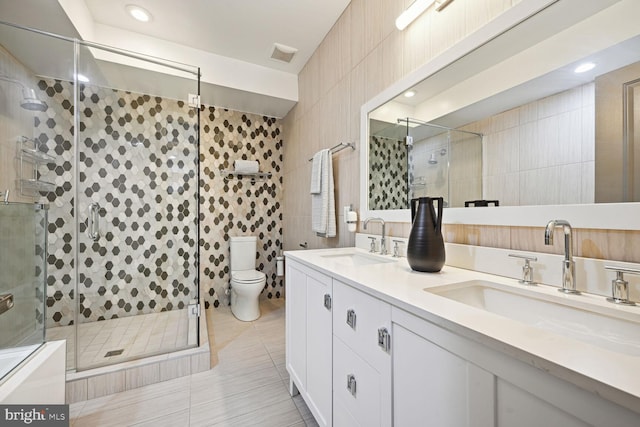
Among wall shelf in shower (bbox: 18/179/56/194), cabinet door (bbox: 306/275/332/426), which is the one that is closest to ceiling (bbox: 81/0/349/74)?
wall shelf in shower (bbox: 18/179/56/194)

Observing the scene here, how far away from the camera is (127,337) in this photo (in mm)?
2020

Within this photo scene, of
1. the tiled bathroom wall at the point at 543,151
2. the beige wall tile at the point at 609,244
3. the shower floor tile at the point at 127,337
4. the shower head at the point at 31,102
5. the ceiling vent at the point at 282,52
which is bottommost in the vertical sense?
the shower floor tile at the point at 127,337

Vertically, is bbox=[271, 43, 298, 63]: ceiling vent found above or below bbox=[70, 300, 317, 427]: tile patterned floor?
above

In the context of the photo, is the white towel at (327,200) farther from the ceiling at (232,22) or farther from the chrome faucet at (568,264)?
the chrome faucet at (568,264)

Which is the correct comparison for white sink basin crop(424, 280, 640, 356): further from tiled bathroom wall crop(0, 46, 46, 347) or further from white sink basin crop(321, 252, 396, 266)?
tiled bathroom wall crop(0, 46, 46, 347)

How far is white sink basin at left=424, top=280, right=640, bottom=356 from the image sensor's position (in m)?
0.59

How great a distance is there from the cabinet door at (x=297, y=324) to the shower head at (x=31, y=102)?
2533 mm

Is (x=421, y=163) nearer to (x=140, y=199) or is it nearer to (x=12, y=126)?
(x=140, y=199)

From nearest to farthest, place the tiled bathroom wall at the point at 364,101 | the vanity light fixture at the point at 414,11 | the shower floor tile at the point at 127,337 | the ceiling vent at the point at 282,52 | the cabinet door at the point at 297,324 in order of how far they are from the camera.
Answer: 1. the tiled bathroom wall at the point at 364,101
2. the vanity light fixture at the point at 414,11
3. the cabinet door at the point at 297,324
4. the shower floor tile at the point at 127,337
5. the ceiling vent at the point at 282,52

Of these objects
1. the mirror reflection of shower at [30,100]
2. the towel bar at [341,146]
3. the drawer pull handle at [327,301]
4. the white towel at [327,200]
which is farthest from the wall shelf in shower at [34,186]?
the drawer pull handle at [327,301]

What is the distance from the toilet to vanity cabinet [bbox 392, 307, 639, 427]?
2.07m

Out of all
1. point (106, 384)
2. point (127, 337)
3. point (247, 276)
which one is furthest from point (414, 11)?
point (127, 337)

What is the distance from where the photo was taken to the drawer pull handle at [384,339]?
751 millimetres

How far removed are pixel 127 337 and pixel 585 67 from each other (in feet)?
9.83
